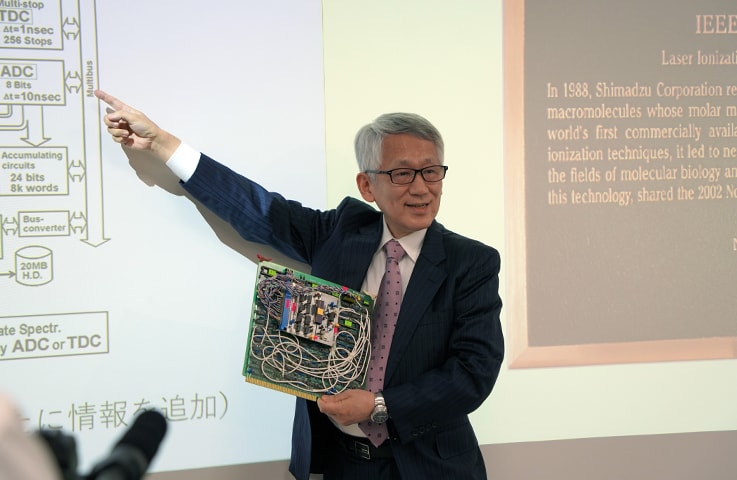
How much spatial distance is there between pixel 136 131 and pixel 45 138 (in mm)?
285

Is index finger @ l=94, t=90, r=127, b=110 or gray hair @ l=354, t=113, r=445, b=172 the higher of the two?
index finger @ l=94, t=90, r=127, b=110

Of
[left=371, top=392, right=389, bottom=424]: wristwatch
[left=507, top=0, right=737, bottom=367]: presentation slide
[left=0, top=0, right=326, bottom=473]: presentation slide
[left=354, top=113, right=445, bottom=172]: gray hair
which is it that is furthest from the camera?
[left=507, top=0, right=737, bottom=367]: presentation slide

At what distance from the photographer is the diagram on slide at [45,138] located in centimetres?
195

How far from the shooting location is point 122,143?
1.95m

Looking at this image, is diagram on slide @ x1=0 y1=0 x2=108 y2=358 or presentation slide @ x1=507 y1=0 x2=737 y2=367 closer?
diagram on slide @ x1=0 y1=0 x2=108 y2=358

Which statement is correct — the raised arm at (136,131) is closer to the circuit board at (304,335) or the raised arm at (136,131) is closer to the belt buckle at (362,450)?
the circuit board at (304,335)

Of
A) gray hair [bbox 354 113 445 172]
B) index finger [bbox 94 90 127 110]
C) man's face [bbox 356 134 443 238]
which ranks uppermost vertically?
index finger [bbox 94 90 127 110]

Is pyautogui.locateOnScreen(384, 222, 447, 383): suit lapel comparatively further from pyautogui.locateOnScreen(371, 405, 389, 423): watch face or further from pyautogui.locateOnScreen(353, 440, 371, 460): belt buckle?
pyautogui.locateOnScreen(353, 440, 371, 460): belt buckle

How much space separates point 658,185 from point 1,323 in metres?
2.23

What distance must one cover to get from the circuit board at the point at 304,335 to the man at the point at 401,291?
75 mm

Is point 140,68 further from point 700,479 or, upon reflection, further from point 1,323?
point 700,479

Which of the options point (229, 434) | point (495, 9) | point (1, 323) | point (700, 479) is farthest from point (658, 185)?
point (1, 323)

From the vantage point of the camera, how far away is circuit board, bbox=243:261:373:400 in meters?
1.76

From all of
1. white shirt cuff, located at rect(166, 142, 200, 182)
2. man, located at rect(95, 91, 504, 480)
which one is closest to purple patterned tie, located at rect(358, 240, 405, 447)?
man, located at rect(95, 91, 504, 480)
